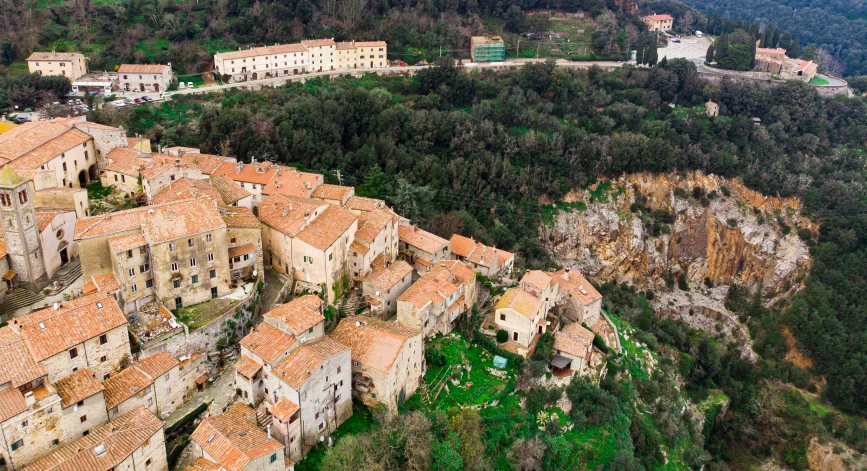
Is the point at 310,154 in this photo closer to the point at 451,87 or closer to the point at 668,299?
the point at 451,87

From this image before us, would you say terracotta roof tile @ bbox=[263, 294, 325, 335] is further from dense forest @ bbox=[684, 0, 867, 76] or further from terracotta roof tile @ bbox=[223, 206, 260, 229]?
dense forest @ bbox=[684, 0, 867, 76]

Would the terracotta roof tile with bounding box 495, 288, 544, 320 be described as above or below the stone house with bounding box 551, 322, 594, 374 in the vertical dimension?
above

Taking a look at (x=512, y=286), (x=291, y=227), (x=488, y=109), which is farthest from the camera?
(x=488, y=109)

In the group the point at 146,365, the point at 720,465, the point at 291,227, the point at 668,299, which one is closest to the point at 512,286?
the point at 291,227

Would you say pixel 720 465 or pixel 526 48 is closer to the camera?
pixel 720 465

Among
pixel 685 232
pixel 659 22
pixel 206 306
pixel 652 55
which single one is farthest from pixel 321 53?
pixel 659 22

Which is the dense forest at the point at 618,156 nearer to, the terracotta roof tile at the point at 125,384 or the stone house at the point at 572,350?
the stone house at the point at 572,350

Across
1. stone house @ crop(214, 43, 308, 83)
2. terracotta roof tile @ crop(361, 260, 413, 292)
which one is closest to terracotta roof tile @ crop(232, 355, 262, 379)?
terracotta roof tile @ crop(361, 260, 413, 292)

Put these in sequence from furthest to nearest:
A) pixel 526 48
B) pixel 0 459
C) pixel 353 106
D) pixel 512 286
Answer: pixel 526 48, pixel 353 106, pixel 512 286, pixel 0 459
